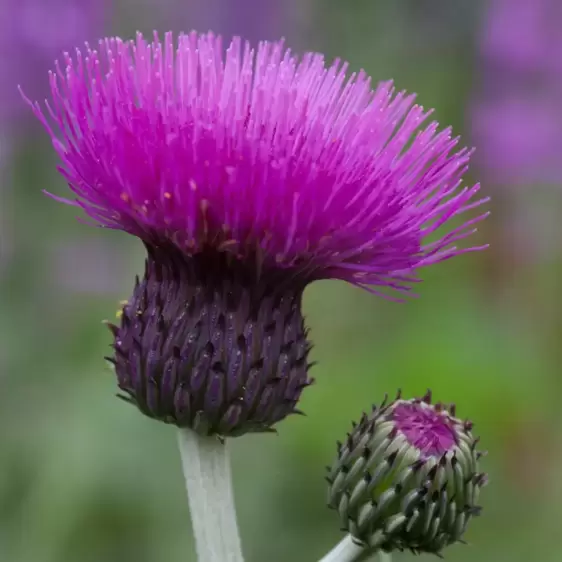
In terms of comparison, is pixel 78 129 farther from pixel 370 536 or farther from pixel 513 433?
pixel 513 433

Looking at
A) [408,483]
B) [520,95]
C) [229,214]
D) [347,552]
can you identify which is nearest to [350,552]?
[347,552]

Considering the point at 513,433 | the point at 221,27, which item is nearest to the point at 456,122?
the point at 221,27

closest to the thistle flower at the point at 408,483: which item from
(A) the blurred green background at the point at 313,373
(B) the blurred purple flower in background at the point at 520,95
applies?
(A) the blurred green background at the point at 313,373

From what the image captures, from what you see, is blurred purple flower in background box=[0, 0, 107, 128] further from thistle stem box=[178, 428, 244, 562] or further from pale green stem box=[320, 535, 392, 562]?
pale green stem box=[320, 535, 392, 562]

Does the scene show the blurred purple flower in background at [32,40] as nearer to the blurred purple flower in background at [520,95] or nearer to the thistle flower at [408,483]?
the blurred purple flower in background at [520,95]

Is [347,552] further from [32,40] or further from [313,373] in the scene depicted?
[32,40]

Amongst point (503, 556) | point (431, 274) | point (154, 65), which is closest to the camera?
point (154, 65)

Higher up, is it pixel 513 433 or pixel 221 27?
pixel 221 27
